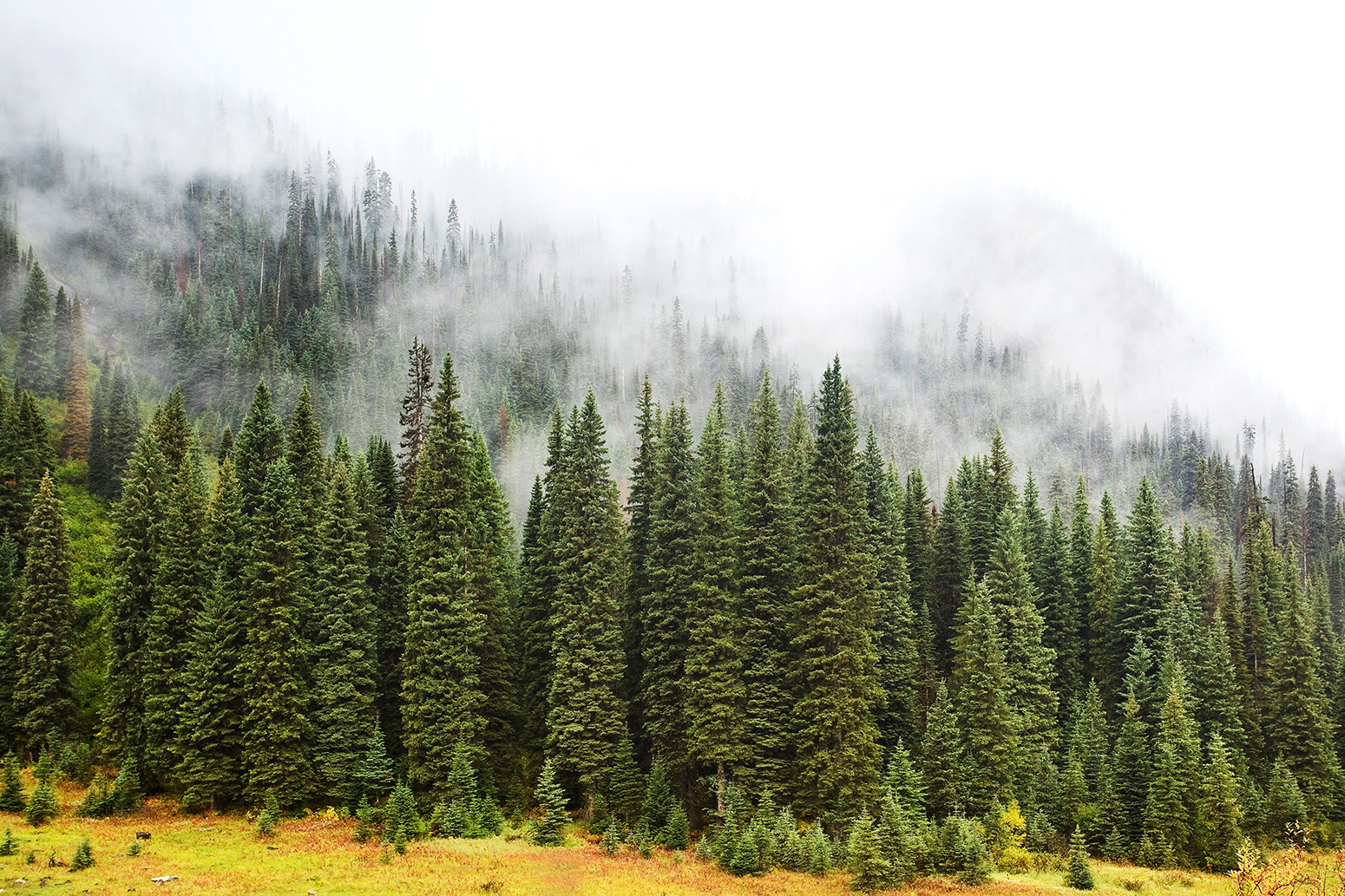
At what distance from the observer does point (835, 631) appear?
46.1 m

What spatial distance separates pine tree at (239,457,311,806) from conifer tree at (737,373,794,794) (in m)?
24.3

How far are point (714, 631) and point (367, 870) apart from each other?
20387mm

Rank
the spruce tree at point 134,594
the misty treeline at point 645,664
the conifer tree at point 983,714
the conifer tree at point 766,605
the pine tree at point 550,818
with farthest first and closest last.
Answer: the spruce tree at point 134,594 → the conifer tree at point 983,714 → the conifer tree at point 766,605 → the misty treeline at point 645,664 → the pine tree at point 550,818

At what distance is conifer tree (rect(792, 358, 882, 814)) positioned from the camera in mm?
44688

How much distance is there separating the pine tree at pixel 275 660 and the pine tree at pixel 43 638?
14608 mm

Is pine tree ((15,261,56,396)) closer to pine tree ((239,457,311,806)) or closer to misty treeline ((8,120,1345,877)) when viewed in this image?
misty treeline ((8,120,1345,877))

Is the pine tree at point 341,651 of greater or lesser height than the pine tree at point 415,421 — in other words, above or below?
below

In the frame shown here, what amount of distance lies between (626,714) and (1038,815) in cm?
2343

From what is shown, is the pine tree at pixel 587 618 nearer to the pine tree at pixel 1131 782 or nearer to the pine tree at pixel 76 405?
the pine tree at pixel 1131 782

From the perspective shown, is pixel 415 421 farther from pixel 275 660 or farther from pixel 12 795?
pixel 12 795

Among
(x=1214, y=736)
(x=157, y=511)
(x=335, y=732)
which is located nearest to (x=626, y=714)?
(x=335, y=732)

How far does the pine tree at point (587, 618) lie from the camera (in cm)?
4741

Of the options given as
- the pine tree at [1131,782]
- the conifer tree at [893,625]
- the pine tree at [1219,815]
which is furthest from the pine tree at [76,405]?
the pine tree at [1219,815]

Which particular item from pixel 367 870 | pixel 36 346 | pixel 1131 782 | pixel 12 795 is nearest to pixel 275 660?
pixel 12 795
